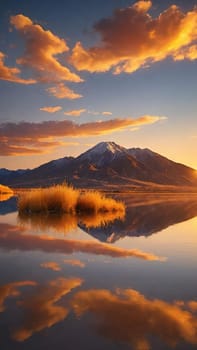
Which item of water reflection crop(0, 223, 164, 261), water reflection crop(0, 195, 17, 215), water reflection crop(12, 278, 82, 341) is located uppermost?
water reflection crop(12, 278, 82, 341)

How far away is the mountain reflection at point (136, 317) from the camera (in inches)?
128

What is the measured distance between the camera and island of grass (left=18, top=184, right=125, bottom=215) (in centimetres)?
1794

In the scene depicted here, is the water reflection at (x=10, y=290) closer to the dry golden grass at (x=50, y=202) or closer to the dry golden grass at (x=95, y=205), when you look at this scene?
the dry golden grass at (x=50, y=202)

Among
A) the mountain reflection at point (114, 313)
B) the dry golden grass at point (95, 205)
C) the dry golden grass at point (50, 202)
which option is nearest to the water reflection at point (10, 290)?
the mountain reflection at point (114, 313)

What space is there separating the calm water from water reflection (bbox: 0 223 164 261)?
0.9 inches

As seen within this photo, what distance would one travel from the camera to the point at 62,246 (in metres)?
8.04

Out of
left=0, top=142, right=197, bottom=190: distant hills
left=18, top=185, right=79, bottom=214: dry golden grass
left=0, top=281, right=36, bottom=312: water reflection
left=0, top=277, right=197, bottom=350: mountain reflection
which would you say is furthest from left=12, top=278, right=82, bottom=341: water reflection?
left=0, top=142, right=197, bottom=190: distant hills

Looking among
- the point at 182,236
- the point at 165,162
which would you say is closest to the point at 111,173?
the point at 165,162

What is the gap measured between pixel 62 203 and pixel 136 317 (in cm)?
1456

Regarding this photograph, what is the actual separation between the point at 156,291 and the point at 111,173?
156 metres

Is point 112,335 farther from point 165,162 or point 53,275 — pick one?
point 165,162

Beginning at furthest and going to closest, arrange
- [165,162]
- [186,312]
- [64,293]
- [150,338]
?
[165,162] < [64,293] < [186,312] < [150,338]

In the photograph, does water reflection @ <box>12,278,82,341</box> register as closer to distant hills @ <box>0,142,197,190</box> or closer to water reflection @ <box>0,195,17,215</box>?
water reflection @ <box>0,195,17,215</box>

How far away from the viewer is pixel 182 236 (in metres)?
10.0
